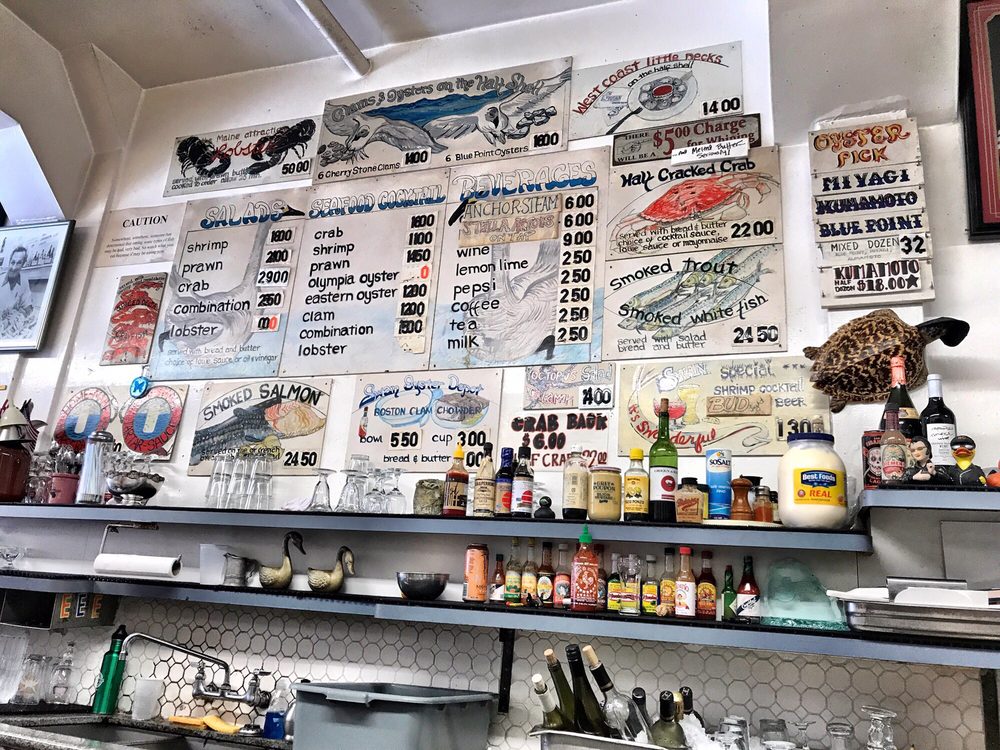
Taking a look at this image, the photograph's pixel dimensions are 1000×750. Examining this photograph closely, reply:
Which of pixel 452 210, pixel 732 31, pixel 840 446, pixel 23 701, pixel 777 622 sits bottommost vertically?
pixel 23 701

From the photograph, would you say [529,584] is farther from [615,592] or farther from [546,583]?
[615,592]

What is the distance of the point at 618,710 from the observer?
8.02ft

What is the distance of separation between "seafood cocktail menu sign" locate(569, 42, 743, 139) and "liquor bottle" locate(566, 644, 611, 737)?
2.27 meters

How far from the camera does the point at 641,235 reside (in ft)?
10.8

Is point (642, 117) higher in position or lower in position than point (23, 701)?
higher

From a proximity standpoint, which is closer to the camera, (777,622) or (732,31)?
(777,622)

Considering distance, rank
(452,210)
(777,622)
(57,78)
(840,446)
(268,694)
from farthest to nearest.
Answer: (57,78), (452,210), (268,694), (840,446), (777,622)

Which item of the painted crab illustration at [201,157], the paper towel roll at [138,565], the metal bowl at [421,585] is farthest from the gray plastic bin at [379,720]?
the painted crab illustration at [201,157]

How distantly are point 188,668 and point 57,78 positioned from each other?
3297 mm

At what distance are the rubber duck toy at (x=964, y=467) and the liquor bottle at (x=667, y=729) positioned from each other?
41.1 inches

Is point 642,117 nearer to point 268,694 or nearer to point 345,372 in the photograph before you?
point 345,372

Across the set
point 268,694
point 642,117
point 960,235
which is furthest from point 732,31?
point 268,694

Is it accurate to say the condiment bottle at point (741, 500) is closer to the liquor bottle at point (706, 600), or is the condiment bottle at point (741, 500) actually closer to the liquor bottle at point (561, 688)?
the liquor bottle at point (706, 600)

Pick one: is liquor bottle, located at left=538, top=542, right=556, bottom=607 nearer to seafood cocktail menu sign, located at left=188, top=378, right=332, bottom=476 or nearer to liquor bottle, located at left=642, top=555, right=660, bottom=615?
liquor bottle, located at left=642, top=555, right=660, bottom=615
